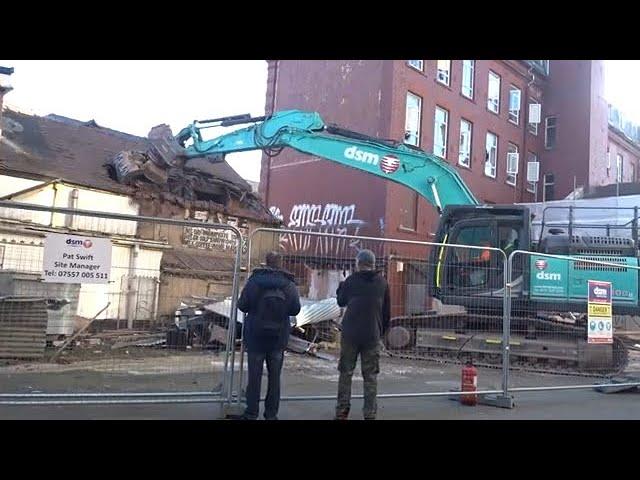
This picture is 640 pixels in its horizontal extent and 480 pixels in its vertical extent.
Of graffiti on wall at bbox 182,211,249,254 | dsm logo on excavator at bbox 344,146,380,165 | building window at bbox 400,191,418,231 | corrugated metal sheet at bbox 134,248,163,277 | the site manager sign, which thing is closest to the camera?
the site manager sign

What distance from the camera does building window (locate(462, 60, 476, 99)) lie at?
27.8 meters

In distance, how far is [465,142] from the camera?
2784cm

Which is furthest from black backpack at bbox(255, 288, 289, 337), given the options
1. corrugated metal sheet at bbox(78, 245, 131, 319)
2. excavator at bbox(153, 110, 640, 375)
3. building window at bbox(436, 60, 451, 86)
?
building window at bbox(436, 60, 451, 86)

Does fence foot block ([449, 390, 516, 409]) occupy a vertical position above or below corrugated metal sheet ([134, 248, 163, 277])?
below

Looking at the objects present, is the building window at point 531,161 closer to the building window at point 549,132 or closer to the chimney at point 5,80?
the building window at point 549,132

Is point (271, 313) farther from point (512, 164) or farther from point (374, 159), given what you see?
point (512, 164)

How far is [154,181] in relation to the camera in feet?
59.8

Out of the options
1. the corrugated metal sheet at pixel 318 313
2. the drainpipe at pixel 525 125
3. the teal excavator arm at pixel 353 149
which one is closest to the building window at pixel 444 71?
the drainpipe at pixel 525 125

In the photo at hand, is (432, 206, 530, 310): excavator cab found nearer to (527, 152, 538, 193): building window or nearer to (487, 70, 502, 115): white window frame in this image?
(487, 70, 502, 115): white window frame

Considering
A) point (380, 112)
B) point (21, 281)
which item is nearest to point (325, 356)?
point (21, 281)

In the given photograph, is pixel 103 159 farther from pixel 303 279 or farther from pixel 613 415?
pixel 613 415

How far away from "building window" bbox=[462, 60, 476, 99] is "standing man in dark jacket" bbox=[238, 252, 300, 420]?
76.2 ft

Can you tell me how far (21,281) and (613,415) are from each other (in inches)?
257
